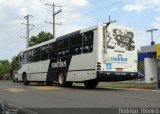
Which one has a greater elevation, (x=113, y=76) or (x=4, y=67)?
(x=4, y=67)

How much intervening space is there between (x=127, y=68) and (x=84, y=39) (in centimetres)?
307

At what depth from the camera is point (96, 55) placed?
72.5 ft

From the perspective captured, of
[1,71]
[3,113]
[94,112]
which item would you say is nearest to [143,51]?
[94,112]

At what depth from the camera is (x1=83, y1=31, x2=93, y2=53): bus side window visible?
22656 millimetres

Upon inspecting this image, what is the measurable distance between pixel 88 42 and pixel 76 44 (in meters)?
1.44

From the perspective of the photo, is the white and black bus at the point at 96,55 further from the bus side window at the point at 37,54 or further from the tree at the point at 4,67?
the tree at the point at 4,67

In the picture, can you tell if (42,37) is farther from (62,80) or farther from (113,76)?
(113,76)

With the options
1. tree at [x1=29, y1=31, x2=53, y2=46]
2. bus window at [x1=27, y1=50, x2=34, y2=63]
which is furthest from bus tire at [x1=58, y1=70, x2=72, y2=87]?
tree at [x1=29, y1=31, x2=53, y2=46]

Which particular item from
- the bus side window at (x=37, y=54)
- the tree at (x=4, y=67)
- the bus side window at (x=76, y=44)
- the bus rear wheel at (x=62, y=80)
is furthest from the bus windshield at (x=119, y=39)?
the tree at (x=4, y=67)

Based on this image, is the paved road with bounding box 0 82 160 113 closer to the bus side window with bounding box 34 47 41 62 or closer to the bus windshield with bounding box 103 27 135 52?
the bus windshield with bounding box 103 27 135 52

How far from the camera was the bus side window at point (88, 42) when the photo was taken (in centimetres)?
2266

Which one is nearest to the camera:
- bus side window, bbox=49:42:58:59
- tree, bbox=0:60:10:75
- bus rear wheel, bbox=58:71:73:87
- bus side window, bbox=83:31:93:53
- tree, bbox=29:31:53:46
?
bus side window, bbox=83:31:93:53

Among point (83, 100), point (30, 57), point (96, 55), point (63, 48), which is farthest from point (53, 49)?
point (83, 100)

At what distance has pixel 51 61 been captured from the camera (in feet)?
90.7
